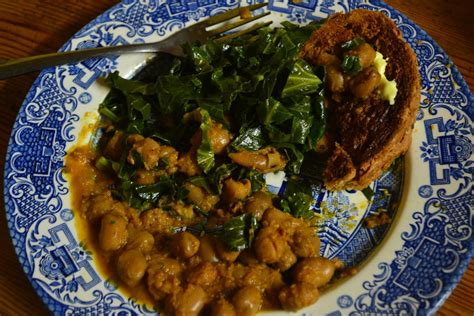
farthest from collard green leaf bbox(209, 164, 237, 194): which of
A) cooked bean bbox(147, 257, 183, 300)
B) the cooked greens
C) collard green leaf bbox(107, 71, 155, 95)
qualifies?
collard green leaf bbox(107, 71, 155, 95)

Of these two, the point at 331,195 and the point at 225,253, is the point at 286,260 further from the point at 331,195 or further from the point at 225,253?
the point at 331,195

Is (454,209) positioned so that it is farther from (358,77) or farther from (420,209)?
(358,77)

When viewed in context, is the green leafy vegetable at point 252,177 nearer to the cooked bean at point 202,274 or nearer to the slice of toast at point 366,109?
the slice of toast at point 366,109

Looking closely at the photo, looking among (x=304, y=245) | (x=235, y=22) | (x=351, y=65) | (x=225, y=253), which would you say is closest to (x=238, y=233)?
(x=225, y=253)

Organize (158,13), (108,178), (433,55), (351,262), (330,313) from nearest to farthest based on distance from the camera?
(330,313)
(351,262)
(108,178)
(433,55)
(158,13)

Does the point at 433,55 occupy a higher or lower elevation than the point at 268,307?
higher

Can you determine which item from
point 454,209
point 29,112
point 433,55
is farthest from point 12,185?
point 433,55
